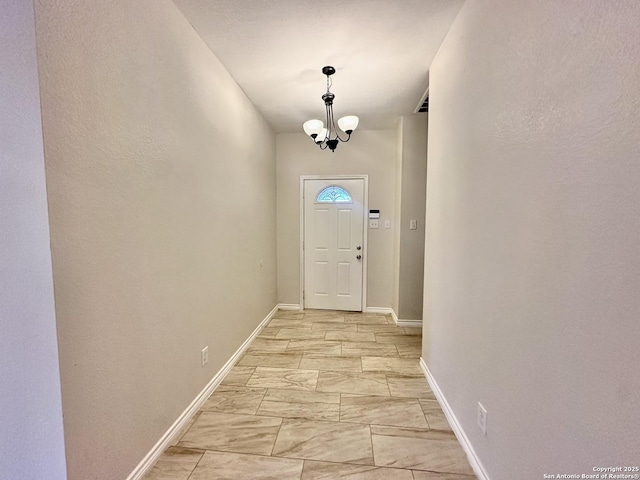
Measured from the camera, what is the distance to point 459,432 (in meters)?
1.59

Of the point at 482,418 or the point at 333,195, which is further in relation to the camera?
the point at 333,195

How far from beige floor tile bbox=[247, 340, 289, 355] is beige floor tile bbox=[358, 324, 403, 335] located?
1016mm

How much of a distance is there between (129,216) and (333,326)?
2744 mm

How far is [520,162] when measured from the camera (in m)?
1.07

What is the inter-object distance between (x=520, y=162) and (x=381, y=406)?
179cm

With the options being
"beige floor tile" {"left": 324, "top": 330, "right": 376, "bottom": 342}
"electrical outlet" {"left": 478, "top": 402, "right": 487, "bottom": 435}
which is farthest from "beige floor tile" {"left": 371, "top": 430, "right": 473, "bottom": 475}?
"beige floor tile" {"left": 324, "top": 330, "right": 376, "bottom": 342}

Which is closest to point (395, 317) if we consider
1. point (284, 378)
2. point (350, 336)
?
point (350, 336)

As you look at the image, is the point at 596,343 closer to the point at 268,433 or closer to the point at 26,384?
the point at 268,433

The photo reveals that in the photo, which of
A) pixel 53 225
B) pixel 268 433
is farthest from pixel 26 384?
pixel 268 433

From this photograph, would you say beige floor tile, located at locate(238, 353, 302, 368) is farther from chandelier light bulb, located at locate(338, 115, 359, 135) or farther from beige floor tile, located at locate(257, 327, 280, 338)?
chandelier light bulb, located at locate(338, 115, 359, 135)

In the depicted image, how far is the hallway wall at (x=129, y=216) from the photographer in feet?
3.24

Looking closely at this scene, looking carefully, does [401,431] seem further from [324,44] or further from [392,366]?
[324,44]

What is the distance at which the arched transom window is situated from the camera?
3907mm

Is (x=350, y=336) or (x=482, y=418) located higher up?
(x=482, y=418)
